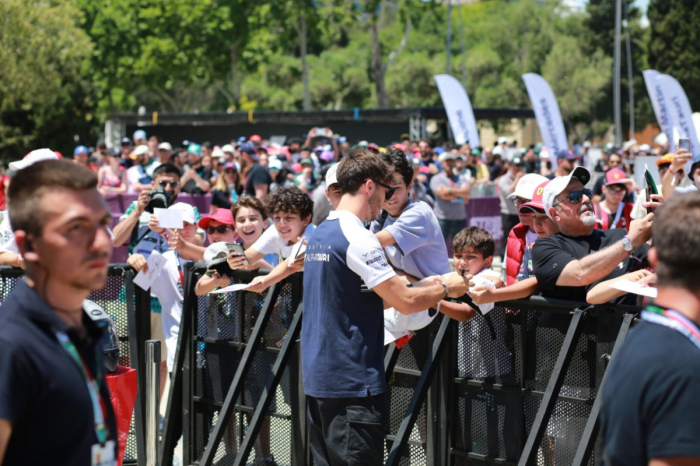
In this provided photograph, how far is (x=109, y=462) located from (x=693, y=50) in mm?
59293

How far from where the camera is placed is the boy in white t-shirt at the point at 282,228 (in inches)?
238

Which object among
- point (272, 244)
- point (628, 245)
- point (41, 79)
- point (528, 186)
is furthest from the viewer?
point (41, 79)

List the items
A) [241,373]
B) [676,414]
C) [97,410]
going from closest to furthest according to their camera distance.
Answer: [676,414]
[97,410]
[241,373]

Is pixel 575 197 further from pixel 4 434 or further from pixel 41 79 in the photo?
pixel 41 79

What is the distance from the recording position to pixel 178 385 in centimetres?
648

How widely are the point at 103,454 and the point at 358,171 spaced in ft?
7.81

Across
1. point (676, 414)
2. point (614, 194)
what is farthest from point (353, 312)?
point (614, 194)

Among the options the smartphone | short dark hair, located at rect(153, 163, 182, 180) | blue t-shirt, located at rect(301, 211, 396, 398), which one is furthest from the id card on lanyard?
short dark hair, located at rect(153, 163, 182, 180)

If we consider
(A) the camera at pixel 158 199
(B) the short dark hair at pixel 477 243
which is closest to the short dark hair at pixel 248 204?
(A) the camera at pixel 158 199

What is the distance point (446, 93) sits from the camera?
27016 mm

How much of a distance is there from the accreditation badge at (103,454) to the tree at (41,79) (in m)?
40.2

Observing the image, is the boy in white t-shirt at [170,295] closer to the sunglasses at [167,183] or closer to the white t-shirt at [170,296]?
the white t-shirt at [170,296]

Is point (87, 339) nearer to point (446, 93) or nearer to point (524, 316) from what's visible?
point (524, 316)

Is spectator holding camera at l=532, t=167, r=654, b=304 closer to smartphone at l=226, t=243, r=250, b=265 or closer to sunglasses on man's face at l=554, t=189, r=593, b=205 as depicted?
sunglasses on man's face at l=554, t=189, r=593, b=205
